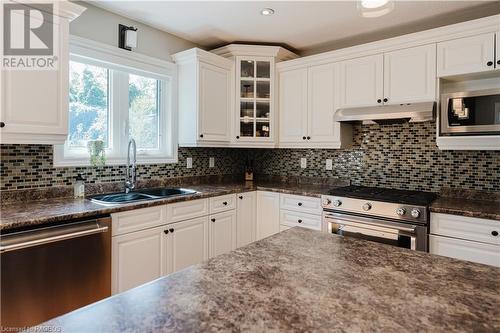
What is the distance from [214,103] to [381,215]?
1.94 metres

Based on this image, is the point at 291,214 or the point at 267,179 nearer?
the point at 291,214

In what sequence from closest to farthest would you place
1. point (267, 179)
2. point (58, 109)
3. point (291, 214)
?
point (58, 109)
point (291, 214)
point (267, 179)

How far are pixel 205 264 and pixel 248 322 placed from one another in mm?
386

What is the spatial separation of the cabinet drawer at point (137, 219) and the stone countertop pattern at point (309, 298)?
123 cm

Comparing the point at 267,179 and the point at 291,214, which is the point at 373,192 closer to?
the point at 291,214

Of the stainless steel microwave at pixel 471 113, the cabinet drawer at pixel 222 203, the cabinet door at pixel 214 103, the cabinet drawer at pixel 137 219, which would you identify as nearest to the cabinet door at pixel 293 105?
the cabinet door at pixel 214 103

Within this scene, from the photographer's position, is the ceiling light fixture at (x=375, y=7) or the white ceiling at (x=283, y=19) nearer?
the ceiling light fixture at (x=375, y=7)

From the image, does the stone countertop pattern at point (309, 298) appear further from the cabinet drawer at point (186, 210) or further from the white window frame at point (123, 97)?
Answer: the white window frame at point (123, 97)

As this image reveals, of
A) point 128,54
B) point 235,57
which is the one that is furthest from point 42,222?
point 235,57

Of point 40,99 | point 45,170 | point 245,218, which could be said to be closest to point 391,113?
point 245,218

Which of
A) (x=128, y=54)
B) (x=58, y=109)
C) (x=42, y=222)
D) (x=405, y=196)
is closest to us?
(x=42, y=222)

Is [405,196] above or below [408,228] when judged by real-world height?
above

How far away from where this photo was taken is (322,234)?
4.77ft

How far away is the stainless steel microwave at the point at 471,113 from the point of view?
2.16 meters
